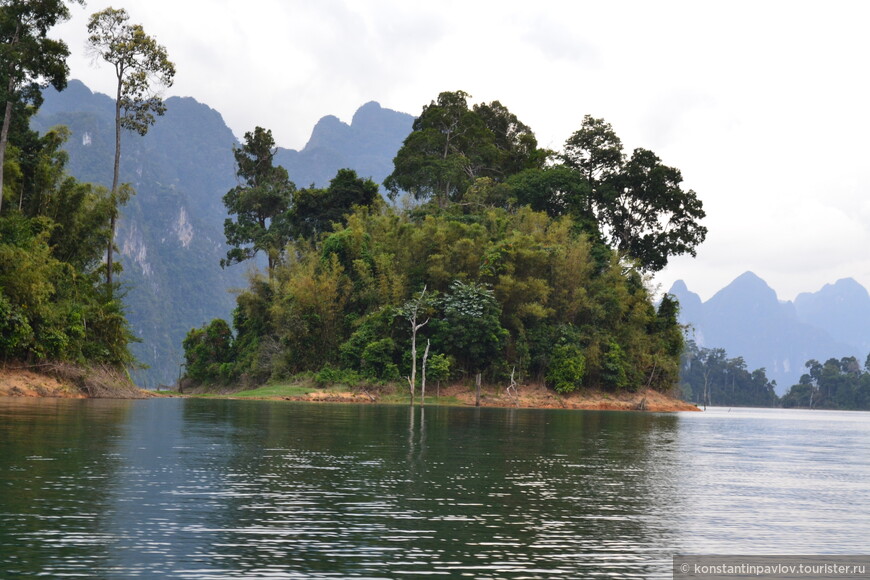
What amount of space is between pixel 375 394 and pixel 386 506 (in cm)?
5287

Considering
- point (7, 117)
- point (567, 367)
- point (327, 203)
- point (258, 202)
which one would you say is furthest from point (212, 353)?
point (7, 117)

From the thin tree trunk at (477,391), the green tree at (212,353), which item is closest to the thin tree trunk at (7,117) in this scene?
the thin tree trunk at (477,391)

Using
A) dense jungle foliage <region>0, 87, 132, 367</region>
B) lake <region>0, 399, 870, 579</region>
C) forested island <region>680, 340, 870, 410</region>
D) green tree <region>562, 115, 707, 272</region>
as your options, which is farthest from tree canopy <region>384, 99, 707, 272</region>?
forested island <region>680, 340, 870, 410</region>

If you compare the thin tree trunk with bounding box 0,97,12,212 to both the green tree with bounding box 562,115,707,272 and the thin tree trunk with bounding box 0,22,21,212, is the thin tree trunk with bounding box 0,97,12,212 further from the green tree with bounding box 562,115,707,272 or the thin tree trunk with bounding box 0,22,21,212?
the green tree with bounding box 562,115,707,272

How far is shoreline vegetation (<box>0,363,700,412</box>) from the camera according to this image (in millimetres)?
46812

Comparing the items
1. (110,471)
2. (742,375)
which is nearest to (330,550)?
(110,471)

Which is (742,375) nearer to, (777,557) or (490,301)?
(490,301)

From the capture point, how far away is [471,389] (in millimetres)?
68688

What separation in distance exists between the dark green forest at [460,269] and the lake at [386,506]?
36596 mm

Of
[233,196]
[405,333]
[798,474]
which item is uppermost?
[233,196]

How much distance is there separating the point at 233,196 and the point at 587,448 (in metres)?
67.4

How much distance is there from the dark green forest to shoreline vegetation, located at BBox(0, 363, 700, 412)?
134cm

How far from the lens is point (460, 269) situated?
69438 millimetres

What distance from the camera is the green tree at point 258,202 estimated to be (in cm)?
8712
